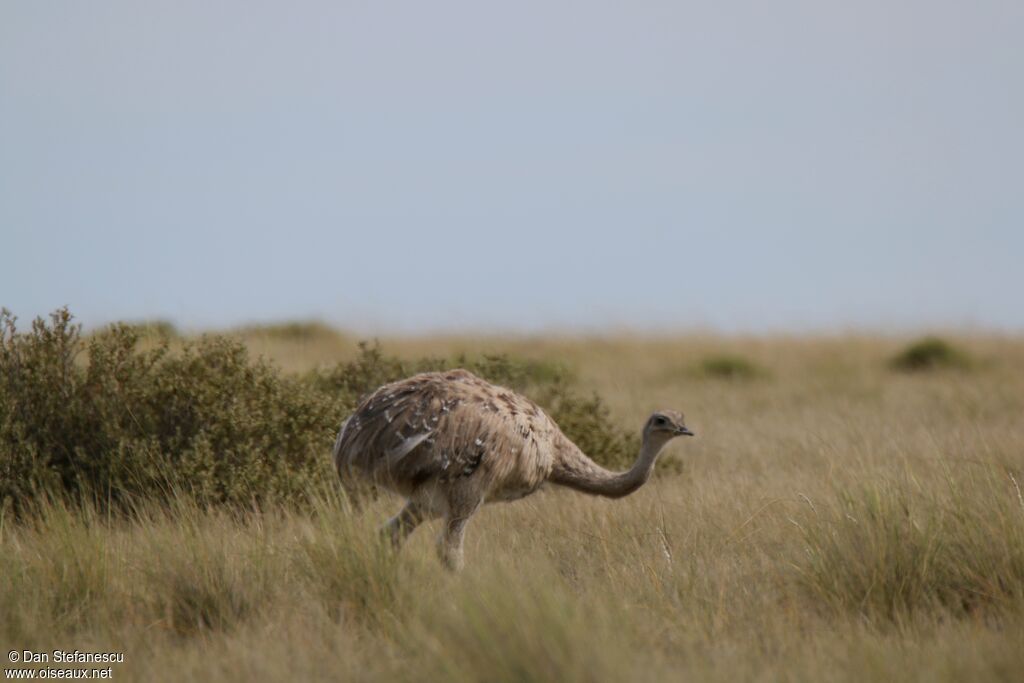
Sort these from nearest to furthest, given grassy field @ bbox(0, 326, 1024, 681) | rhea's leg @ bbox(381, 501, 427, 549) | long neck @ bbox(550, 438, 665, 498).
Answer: grassy field @ bbox(0, 326, 1024, 681) → rhea's leg @ bbox(381, 501, 427, 549) → long neck @ bbox(550, 438, 665, 498)

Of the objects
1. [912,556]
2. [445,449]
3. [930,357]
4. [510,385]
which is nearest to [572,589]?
[445,449]

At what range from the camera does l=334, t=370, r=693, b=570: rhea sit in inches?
241

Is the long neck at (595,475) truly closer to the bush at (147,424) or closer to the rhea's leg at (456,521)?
the rhea's leg at (456,521)

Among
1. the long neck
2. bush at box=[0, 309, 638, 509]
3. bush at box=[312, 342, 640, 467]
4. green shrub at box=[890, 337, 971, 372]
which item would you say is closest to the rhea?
the long neck

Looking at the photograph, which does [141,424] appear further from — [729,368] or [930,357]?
[930,357]

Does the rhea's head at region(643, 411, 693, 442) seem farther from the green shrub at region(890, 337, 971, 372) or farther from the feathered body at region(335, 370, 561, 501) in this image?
the green shrub at region(890, 337, 971, 372)

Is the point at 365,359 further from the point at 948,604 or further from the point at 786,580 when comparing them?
the point at 948,604

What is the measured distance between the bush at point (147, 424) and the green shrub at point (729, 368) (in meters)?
9.55

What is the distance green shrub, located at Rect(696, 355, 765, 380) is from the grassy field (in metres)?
8.95

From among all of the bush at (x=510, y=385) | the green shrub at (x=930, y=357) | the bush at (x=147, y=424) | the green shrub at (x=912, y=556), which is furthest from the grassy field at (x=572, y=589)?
the green shrub at (x=930, y=357)

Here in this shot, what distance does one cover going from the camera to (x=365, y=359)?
10.9m

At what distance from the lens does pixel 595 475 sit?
691 centimetres

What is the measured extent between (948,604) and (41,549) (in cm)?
449

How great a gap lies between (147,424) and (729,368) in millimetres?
11113
